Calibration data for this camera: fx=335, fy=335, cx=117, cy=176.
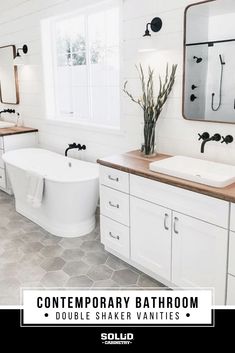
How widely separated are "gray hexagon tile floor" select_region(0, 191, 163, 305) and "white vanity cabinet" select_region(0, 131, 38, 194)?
44.9 inches

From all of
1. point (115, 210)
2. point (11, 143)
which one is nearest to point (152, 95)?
point (115, 210)

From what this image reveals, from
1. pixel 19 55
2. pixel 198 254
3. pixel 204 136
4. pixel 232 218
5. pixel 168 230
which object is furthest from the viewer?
pixel 19 55

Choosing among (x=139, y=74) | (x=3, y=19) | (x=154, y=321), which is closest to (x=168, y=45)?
(x=139, y=74)

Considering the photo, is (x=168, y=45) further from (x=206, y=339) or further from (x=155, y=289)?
(x=206, y=339)

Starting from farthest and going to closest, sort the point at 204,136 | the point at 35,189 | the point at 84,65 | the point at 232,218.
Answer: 1. the point at 84,65
2. the point at 35,189
3. the point at 204,136
4. the point at 232,218

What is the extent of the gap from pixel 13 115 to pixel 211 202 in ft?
13.7

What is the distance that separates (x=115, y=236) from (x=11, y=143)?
2.47m

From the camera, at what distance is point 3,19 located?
16.3 ft

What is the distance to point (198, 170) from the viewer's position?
241 centimetres

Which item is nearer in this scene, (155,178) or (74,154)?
(155,178)

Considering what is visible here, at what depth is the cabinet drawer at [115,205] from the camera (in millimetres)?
2723

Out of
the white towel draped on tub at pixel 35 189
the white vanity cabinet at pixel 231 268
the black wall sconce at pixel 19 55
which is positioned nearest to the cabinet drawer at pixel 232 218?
the white vanity cabinet at pixel 231 268

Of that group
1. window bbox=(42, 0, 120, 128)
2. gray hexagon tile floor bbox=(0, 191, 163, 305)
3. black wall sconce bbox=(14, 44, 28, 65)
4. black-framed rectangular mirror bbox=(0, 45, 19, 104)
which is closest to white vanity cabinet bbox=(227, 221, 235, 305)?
gray hexagon tile floor bbox=(0, 191, 163, 305)

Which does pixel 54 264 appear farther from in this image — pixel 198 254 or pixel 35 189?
pixel 198 254
